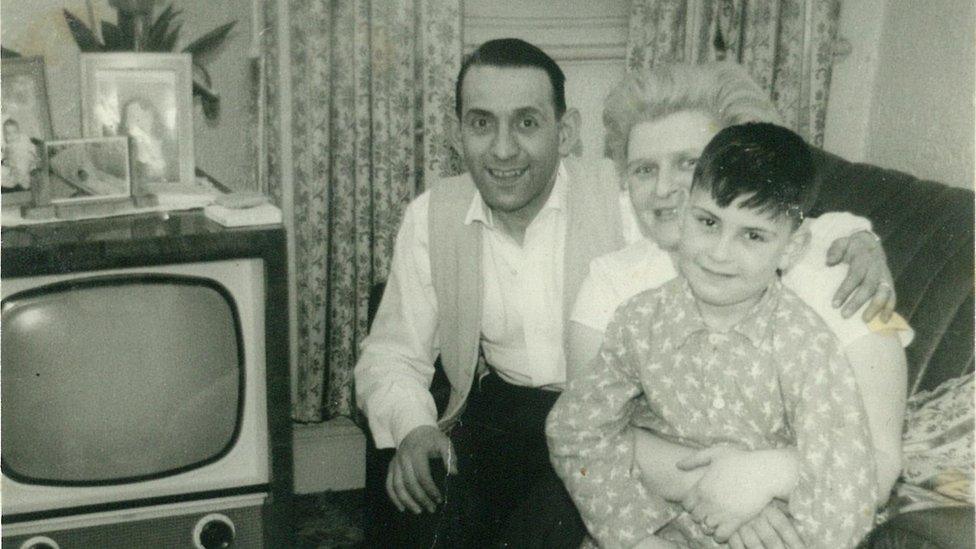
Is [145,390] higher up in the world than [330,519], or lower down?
higher up

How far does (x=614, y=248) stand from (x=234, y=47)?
1171 mm

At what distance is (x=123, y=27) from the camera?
182 centimetres

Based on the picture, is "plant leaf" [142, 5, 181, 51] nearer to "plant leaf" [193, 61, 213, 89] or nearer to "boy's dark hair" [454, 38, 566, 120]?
"plant leaf" [193, 61, 213, 89]

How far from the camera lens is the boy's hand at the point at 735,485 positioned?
109 centimetres

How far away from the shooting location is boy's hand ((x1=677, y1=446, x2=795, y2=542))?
3.59 feet

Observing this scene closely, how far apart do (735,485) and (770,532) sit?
0.07 m

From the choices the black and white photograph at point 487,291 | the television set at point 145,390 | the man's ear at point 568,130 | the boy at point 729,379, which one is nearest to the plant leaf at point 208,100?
the black and white photograph at point 487,291

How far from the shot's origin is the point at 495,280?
5.91ft

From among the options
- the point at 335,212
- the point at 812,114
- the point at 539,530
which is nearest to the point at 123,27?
the point at 335,212

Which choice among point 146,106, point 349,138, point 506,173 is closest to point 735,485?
point 506,173

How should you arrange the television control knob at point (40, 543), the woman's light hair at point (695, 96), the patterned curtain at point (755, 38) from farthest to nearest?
1. the patterned curtain at point (755, 38)
2. the television control knob at point (40, 543)
3. the woman's light hair at point (695, 96)

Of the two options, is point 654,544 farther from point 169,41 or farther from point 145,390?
point 169,41

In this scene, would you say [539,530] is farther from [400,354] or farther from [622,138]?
[622,138]

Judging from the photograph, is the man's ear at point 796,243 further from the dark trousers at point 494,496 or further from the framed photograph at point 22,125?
the framed photograph at point 22,125
